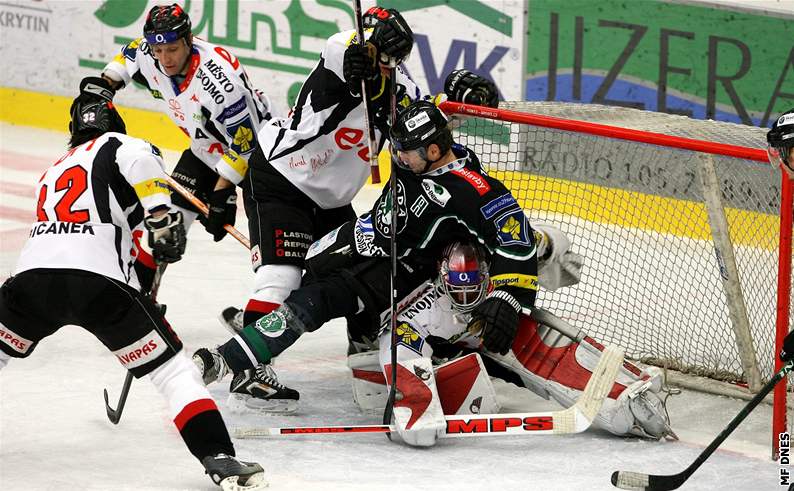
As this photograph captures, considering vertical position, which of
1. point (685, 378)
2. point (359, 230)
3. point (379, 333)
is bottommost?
point (685, 378)

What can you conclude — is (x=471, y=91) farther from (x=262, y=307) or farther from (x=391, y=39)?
(x=262, y=307)

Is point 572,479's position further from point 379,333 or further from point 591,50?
point 591,50

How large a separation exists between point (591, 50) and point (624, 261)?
2.02 meters

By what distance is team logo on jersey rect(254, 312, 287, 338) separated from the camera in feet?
13.8

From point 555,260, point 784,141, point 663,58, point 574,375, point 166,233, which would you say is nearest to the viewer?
point 784,141

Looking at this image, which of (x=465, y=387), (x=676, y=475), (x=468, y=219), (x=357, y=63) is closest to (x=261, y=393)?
(x=465, y=387)

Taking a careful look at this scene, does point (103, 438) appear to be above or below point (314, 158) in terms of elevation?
below

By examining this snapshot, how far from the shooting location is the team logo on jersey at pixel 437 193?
4.18m

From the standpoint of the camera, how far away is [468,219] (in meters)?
4.21

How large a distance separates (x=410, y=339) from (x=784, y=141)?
4.46 ft

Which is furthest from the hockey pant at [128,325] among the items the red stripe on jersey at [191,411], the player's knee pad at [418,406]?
the player's knee pad at [418,406]

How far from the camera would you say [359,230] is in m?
4.43

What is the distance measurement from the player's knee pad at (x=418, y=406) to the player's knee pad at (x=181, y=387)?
650 mm

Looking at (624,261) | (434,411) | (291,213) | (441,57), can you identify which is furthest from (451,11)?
(434,411)
